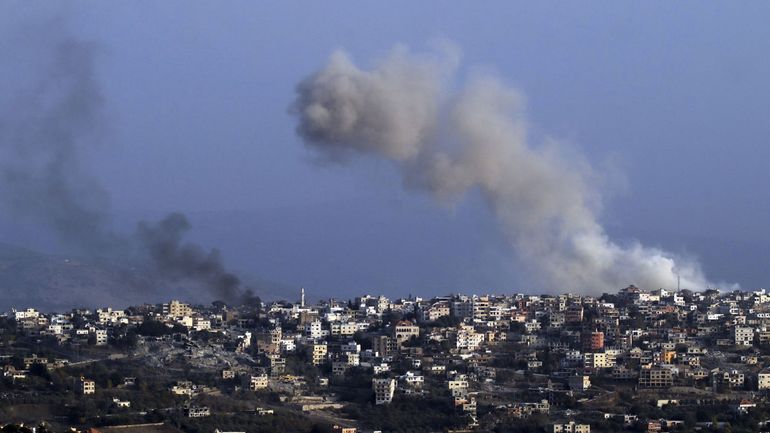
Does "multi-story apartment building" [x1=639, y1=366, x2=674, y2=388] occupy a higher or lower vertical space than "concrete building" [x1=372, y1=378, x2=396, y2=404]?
higher

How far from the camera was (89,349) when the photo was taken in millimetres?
65250

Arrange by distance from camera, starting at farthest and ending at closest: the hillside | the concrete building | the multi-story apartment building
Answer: the hillside, the multi-story apartment building, the concrete building

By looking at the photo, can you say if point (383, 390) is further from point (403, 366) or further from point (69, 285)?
point (69, 285)

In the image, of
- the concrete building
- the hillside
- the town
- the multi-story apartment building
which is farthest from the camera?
the hillside

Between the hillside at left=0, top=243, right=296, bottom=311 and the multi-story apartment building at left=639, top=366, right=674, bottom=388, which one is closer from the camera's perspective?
the multi-story apartment building at left=639, top=366, right=674, bottom=388

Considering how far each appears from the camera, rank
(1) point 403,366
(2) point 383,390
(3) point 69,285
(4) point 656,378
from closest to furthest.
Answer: (2) point 383,390 → (4) point 656,378 → (1) point 403,366 → (3) point 69,285

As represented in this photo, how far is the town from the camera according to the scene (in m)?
55.0

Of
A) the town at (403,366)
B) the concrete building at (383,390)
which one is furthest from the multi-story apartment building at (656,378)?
the concrete building at (383,390)

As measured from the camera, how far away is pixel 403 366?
6322 centimetres

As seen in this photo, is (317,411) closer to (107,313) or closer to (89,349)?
(89,349)

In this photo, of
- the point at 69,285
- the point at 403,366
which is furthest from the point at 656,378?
the point at 69,285

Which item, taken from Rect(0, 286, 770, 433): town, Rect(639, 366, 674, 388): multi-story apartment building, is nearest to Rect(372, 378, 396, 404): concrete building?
Rect(0, 286, 770, 433): town

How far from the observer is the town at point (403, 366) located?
5497 centimetres

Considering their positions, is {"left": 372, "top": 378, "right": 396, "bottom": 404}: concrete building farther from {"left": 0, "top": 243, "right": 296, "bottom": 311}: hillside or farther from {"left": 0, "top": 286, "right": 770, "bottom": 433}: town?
{"left": 0, "top": 243, "right": 296, "bottom": 311}: hillside
